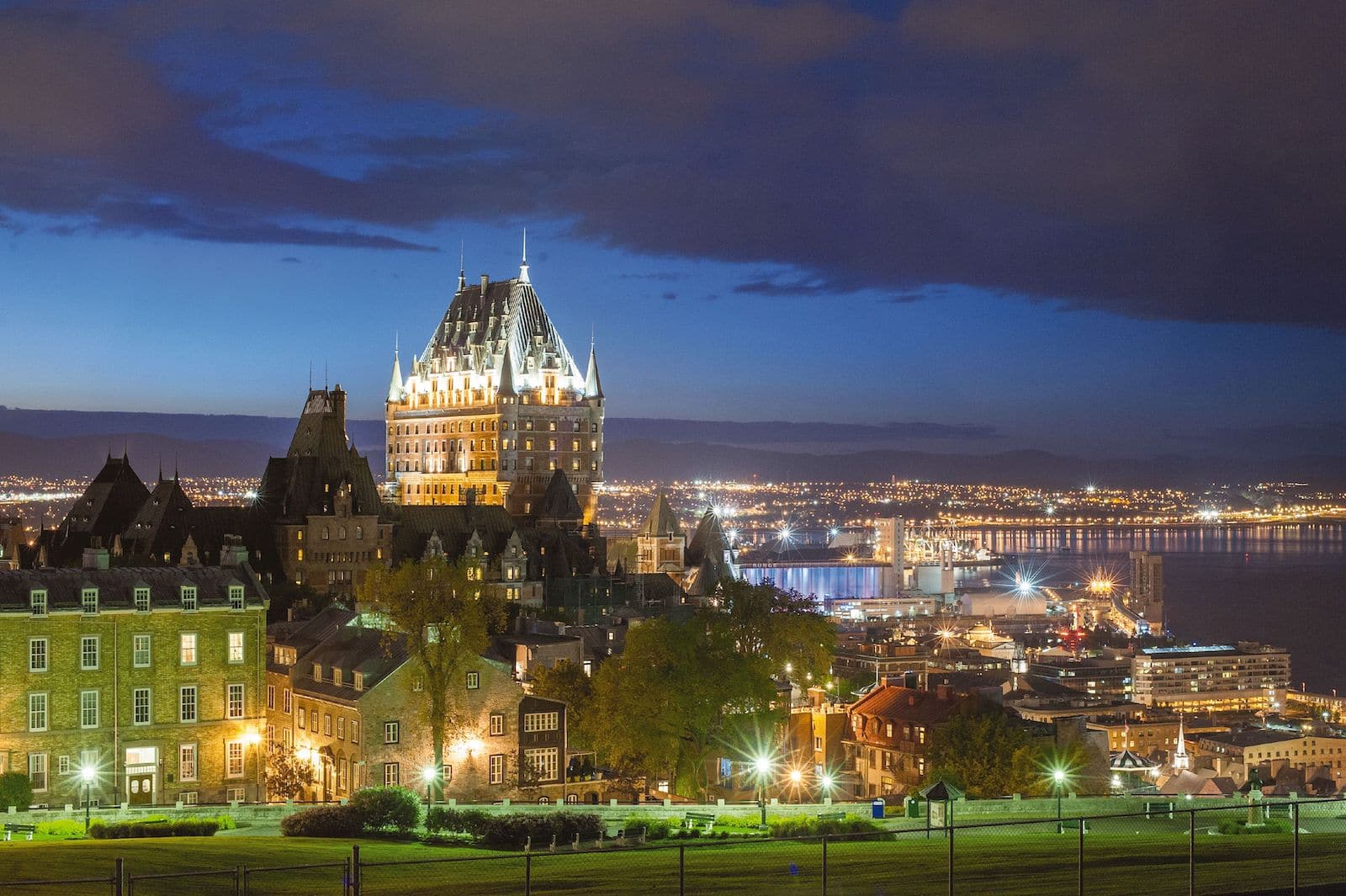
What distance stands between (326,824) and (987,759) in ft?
84.7

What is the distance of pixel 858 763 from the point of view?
71.3 meters

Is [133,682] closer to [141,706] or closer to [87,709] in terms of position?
[141,706]

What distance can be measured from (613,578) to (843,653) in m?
25.0

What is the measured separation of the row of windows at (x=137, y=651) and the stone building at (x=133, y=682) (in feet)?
0.11

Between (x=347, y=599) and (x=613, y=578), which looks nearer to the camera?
(x=347, y=599)

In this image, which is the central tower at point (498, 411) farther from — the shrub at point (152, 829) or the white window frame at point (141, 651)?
the shrub at point (152, 829)

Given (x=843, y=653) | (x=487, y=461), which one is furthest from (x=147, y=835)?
(x=487, y=461)

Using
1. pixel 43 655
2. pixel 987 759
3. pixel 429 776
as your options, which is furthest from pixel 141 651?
pixel 987 759

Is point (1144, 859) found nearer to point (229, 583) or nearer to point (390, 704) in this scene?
point (390, 704)

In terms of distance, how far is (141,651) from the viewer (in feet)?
168

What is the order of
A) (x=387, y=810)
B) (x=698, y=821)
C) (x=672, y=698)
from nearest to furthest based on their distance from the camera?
(x=387, y=810) → (x=698, y=821) → (x=672, y=698)

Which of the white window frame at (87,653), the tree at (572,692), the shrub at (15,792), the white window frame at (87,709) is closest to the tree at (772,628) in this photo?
the tree at (572,692)

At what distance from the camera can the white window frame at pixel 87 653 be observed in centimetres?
5006

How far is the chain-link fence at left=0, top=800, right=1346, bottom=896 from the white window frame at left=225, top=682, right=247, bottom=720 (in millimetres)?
18279
